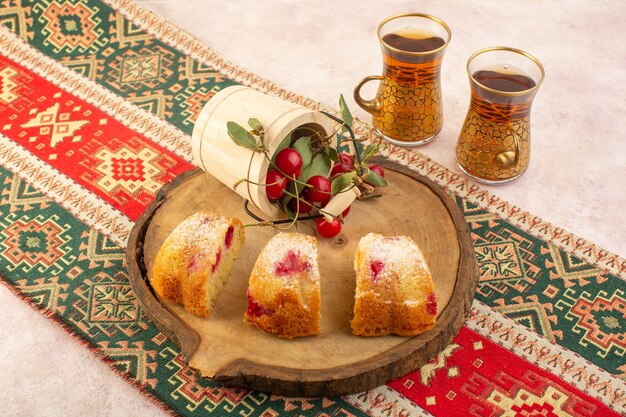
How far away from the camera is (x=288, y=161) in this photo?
1723 mm

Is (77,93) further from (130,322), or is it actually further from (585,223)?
(585,223)

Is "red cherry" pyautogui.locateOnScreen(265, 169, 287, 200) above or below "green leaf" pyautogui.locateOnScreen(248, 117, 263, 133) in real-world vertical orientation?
below

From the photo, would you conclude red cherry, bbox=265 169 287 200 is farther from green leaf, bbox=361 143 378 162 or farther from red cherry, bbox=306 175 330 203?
green leaf, bbox=361 143 378 162

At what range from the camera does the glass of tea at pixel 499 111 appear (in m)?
1.90

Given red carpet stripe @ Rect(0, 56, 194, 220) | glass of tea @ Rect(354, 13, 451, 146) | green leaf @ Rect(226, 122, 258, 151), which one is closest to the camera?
green leaf @ Rect(226, 122, 258, 151)

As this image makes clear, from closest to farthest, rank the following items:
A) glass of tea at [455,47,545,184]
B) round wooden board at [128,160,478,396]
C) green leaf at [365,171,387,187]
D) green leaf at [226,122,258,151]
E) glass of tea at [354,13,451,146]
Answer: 1. round wooden board at [128,160,478,396]
2. green leaf at [226,122,258,151]
3. green leaf at [365,171,387,187]
4. glass of tea at [455,47,545,184]
5. glass of tea at [354,13,451,146]

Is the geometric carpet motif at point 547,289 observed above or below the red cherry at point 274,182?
below

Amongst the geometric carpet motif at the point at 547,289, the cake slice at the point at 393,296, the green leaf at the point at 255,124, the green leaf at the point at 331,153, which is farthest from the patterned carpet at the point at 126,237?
the green leaf at the point at 255,124

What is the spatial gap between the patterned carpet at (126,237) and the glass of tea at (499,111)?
10 cm

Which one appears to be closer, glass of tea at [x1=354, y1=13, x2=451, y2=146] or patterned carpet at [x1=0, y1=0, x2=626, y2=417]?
patterned carpet at [x1=0, y1=0, x2=626, y2=417]

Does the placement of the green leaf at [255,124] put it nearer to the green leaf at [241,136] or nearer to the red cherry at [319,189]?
the green leaf at [241,136]

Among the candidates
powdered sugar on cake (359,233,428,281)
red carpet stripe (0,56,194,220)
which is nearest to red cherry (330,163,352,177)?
powdered sugar on cake (359,233,428,281)

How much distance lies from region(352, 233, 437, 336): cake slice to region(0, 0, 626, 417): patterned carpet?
14 centimetres

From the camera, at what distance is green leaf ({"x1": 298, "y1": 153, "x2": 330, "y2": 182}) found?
1.79m
